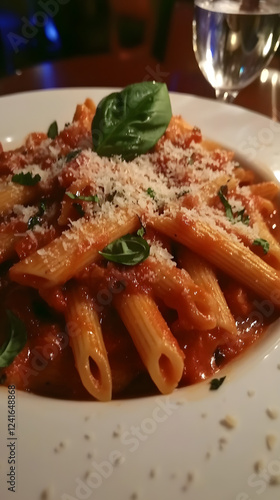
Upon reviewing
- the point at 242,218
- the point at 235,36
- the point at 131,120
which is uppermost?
the point at 235,36

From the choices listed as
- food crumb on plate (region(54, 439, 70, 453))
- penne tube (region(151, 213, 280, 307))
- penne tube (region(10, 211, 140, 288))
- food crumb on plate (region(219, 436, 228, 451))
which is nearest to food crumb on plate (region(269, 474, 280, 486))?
food crumb on plate (region(219, 436, 228, 451))

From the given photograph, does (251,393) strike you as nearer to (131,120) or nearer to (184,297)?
(184,297)

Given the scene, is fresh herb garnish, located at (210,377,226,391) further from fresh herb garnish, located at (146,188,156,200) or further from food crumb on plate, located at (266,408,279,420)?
fresh herb garnish, located at (146,188,156,200)

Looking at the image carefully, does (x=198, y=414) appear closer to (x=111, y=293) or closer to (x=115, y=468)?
(x=115, y=468)

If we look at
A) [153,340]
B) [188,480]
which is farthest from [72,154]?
[188,480]

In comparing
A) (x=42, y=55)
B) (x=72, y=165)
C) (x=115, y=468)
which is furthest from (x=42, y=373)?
(x=42, y=55)

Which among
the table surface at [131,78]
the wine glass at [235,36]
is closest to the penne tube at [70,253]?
the wine glass at [235,36]
